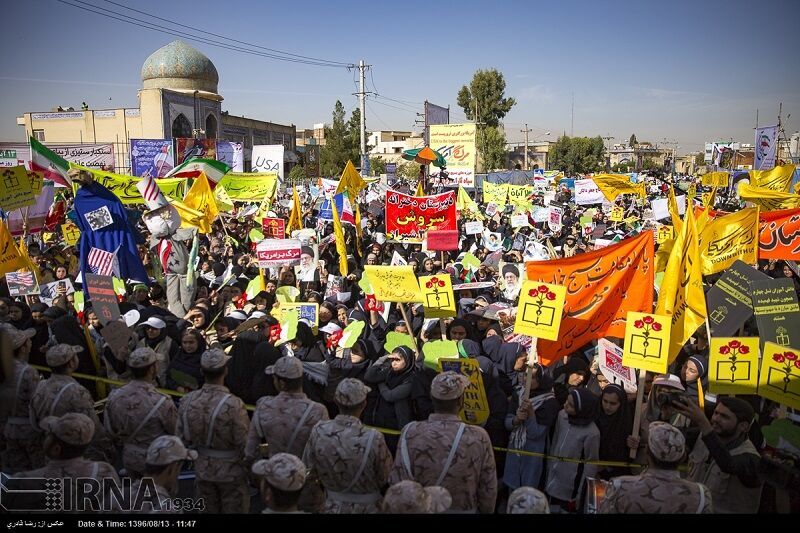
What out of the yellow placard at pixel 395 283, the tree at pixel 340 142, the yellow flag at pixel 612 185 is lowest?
the yellow placard at pixel 395 283

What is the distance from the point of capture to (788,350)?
13.7ft

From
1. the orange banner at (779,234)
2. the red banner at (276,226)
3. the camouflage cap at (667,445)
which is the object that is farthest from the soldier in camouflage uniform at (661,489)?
the red banner at (276,226)

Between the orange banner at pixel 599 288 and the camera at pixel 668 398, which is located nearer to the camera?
the camera at pixel 668 398

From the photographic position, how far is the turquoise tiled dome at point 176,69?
43.5 metres

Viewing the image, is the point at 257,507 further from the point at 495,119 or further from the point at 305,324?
the point at 495,119

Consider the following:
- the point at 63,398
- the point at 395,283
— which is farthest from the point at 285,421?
the point at 395,283

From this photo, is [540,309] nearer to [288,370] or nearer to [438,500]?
[288,370]

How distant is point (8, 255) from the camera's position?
23.6ft

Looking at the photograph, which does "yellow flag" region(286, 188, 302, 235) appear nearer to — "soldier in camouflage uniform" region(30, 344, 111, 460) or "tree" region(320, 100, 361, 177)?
"soldier in camouflage uniform" region(30, 344, 111, 460)

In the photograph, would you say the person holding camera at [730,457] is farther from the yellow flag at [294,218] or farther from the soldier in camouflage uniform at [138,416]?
the yellow flag at [294,218]

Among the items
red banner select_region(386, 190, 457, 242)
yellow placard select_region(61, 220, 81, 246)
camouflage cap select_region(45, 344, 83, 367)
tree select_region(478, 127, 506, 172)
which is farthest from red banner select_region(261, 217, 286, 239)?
tree select_region(478, 127, 506, 172)

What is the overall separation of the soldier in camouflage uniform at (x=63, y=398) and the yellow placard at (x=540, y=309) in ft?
11.0
